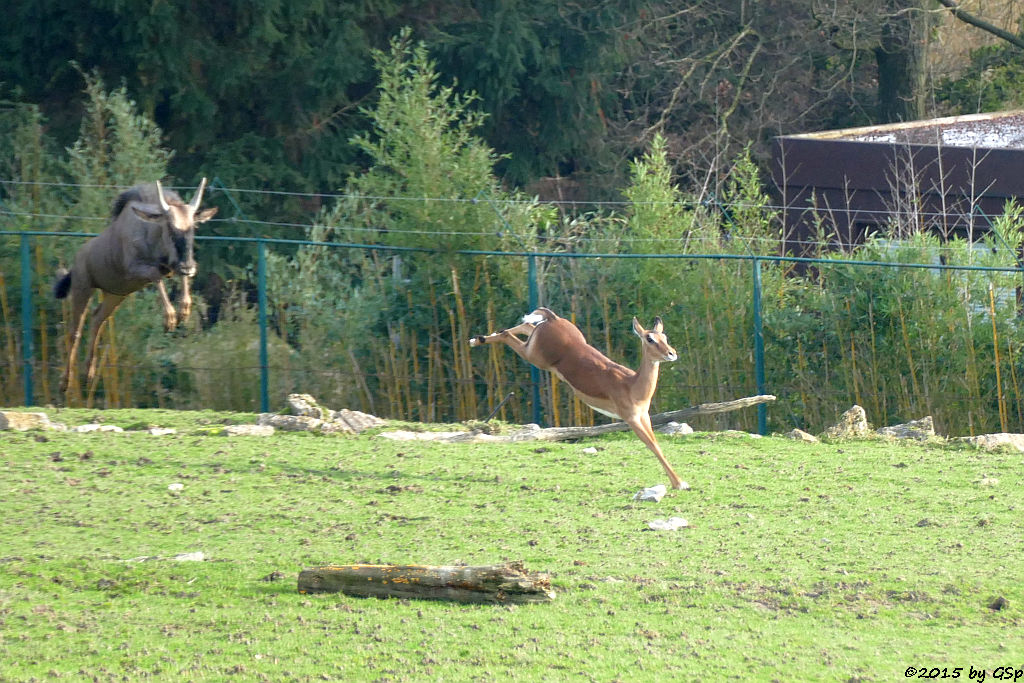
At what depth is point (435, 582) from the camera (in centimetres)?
643

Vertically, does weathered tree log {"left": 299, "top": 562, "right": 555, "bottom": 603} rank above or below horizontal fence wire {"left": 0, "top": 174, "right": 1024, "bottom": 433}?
below

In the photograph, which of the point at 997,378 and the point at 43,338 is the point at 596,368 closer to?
the point at 997,378

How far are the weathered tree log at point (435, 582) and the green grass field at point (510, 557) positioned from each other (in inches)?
3.0

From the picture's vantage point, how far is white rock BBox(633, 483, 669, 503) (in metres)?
8.52

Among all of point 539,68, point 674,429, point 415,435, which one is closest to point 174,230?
point 415,435

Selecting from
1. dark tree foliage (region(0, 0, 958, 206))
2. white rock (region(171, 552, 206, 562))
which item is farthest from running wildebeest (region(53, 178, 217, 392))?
dark tree foliage (region(0, 0, 958, 206))

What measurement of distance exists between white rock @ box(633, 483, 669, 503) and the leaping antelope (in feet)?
0.36

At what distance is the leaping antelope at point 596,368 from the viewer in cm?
849

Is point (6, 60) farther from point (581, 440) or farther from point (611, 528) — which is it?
point (611, 528)

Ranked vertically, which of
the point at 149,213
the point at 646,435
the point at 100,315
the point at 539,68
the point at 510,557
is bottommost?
the point at 510,557

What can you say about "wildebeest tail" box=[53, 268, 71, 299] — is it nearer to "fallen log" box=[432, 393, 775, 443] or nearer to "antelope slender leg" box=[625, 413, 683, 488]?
"fallen log" box=[432, 393, 775, 443]

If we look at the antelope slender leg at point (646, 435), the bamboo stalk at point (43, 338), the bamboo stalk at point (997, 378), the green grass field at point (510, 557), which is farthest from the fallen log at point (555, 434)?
the bamboo stalk at point (43, 338)

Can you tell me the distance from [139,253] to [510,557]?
2.79 m

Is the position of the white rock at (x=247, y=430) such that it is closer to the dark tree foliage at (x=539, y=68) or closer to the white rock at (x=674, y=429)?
the white rock at (x=674, y=429)
